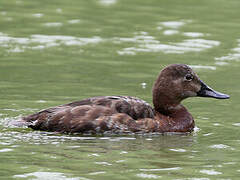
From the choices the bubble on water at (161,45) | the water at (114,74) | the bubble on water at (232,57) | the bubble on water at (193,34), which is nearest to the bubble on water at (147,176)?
the water at (114,74)

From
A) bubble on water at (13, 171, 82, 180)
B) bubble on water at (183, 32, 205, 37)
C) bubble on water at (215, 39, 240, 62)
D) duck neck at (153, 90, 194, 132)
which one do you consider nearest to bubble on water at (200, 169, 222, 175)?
bubble on water at (13, 171, 82, 180)

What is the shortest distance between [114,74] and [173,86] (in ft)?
9.90

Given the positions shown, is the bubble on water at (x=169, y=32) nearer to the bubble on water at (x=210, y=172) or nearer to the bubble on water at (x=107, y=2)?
the bubble on water at (x=107, y=2)

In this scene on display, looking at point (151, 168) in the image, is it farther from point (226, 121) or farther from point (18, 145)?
point (226, 121)

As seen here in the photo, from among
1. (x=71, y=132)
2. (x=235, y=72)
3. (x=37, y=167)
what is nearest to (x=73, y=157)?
(x=37, y=167)

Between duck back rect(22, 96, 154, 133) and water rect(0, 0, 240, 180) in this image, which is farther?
duck back rect(22, 96, 154, 133)

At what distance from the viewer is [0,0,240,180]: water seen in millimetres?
8422

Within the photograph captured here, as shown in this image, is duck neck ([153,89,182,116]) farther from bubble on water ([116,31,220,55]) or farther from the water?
bubble on water ([116,31,220,55])

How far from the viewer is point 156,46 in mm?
15773

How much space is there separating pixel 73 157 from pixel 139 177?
3.35ft

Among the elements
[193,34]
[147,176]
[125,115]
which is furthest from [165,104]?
[193,34]

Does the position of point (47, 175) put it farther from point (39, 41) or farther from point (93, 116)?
point (39, 41)

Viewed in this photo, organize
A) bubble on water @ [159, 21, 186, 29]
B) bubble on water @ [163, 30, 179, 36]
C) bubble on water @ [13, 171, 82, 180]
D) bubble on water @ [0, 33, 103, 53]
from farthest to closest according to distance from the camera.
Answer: bubble on water @ [159, 21, 186, 29]
bubble on water @ [163, 30, 179, 36]
bubble on water @ [0, 33, 103, 53]
bubble on water @ [13, 171, 82, 180]

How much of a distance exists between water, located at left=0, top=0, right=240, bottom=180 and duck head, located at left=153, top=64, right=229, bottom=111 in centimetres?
53
